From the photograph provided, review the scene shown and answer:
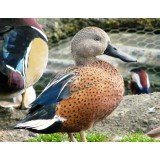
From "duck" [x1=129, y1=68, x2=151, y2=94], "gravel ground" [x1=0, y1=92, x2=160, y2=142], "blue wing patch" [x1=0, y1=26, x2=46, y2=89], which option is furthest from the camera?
"duck" [x1=129, y1=68, x2=151, y2=94]

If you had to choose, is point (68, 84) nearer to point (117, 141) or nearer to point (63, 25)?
point (117, 141)

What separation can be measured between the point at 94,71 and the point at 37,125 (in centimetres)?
43

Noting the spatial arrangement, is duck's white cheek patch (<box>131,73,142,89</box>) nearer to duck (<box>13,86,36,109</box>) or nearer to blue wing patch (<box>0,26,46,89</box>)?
duck (<box>13,86,36,109</box>)

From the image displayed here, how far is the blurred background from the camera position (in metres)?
6.70

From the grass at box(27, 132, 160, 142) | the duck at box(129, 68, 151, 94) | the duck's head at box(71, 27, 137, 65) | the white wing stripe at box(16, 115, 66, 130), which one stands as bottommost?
the duck at box(129, 68, 151, 94)

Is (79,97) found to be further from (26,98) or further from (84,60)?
(26,98)

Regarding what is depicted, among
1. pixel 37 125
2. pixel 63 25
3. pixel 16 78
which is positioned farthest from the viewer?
pixel 63 25

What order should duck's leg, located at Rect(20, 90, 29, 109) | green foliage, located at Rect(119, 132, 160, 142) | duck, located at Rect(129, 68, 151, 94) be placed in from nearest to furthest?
green foliage, located at Rect(119, 132, 160, 142), duck's leg, located at Rect(20, 90, 29, 109), duck, located at Rect(129, 68, 151, 94)

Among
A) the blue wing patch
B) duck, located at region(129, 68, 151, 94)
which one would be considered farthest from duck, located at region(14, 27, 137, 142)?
duck, located at region(129, 68, 151, 94)

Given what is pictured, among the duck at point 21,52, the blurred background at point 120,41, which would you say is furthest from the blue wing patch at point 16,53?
the blurred background at point 120,41

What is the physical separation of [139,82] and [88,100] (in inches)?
67.4

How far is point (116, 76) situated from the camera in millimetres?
4781

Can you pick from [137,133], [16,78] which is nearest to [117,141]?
[137,133]

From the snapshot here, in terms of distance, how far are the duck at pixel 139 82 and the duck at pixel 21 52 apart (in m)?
1.27
